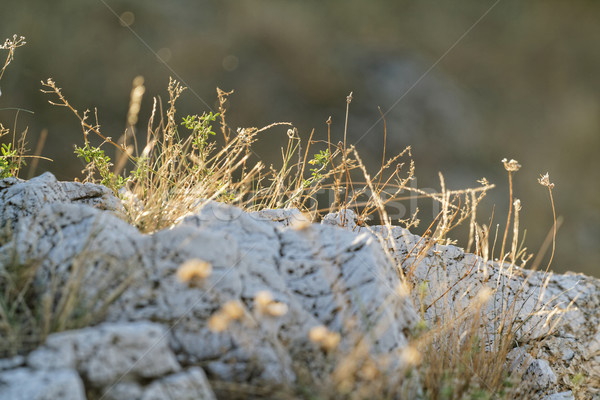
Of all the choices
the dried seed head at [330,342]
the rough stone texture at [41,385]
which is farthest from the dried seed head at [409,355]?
the rough stone texture at [41,385]

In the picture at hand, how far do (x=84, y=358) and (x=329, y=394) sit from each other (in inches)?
21.6

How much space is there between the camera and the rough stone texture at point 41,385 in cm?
95

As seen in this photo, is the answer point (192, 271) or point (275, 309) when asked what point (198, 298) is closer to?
point (192, 271)

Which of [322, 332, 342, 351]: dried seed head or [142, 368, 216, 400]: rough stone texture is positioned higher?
[322, 332, 342, 351]: dried seed head

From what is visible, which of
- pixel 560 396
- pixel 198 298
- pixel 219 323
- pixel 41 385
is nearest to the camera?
pixel 41 385

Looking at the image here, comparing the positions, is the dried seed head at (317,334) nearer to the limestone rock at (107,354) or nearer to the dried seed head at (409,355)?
the dried seed head at (409,355)

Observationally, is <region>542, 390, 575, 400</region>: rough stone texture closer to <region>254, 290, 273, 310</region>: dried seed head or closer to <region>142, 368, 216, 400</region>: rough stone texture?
<region>254, 290, 273, 310</region>: dried seed head

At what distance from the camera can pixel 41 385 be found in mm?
964

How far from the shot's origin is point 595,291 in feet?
8.85

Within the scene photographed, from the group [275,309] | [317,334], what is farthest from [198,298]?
[317,334]

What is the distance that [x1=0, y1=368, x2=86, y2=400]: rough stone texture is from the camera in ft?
3.13

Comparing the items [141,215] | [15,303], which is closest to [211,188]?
[141,215]

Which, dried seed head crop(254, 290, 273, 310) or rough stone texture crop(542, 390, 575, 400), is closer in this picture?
dried seed head crop(254, 290, 273, 310)

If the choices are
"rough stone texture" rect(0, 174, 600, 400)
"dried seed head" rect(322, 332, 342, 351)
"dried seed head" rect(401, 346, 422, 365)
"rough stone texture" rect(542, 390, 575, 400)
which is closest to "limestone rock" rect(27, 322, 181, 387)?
"rough stone texture" rect(0, 174, 600, 400)
